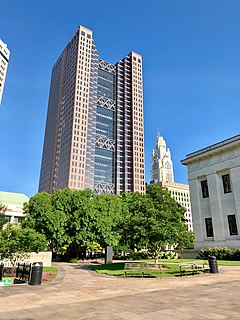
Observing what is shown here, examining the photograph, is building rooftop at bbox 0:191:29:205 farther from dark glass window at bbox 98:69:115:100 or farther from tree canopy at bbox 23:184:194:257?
dark glass window at bbox 98:69:115:100

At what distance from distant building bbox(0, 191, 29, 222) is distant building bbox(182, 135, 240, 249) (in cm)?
5030

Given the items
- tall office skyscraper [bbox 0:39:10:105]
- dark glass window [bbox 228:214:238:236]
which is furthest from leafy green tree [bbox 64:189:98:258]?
tall office skyscraper [bbox 0:39:10:105]

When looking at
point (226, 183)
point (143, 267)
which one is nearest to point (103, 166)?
point (226, 183)

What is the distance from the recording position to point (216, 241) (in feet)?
120

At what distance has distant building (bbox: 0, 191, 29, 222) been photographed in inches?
2734

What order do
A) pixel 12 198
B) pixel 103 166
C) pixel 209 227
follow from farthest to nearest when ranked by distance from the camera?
pixel 103 166 < pixel 12 198 < pixel 209 227

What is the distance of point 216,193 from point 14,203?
64433 millimetres

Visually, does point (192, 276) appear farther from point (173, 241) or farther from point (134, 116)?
point (134, 116)

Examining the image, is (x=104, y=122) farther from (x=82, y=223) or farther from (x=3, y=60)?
(x=82, y=223)

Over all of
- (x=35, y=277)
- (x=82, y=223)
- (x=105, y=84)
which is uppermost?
(x=105, y=84)

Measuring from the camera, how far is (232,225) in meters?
35.7

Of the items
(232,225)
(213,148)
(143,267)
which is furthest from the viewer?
(213,148)

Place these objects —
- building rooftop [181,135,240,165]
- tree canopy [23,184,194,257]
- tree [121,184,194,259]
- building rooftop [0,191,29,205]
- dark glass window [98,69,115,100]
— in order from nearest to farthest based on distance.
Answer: tree [121,184,194,259] < tree canopy [23,184,194,257] < building rooftop [181,135,240,165] < building rooftop [0,191,29,205] < dark glass window [98,69,115,100]

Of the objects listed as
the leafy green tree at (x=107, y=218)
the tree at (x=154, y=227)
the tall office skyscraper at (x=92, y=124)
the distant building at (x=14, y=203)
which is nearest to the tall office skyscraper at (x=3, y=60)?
the tall office skyscraper at (x=92, y=124)
